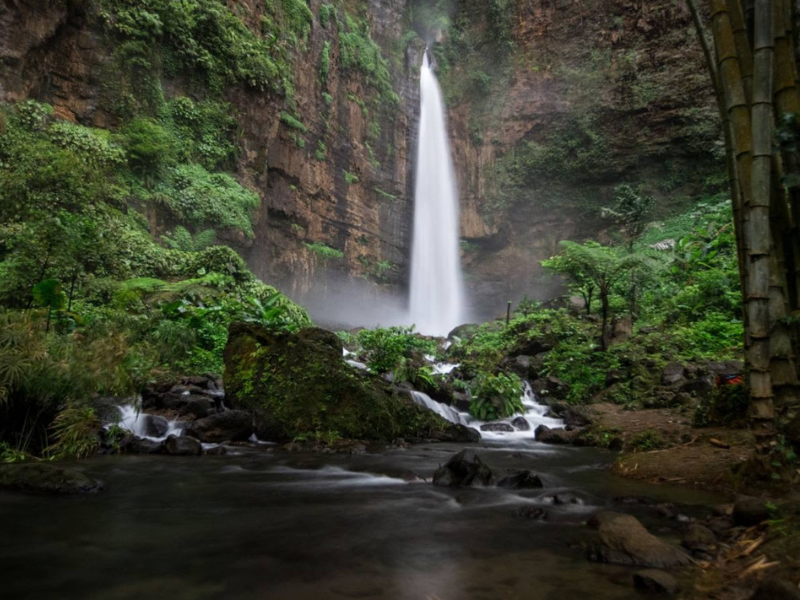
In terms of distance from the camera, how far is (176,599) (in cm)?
253

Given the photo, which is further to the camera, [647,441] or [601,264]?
[601,264]

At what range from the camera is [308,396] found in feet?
26.9

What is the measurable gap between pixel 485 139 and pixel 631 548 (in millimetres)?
35816

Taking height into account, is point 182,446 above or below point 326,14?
below

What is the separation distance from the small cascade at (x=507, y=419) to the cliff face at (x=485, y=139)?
14290mm

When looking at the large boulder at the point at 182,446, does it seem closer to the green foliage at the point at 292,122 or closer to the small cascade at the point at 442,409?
the small cascade at the point at 442,409

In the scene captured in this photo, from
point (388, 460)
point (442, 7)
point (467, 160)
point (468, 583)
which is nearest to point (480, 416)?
point (388, 460)

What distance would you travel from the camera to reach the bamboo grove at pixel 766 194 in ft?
12.4

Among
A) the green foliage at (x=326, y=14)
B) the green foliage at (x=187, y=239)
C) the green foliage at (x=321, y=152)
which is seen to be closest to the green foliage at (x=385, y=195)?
the green foliage at (x=321, y=152)

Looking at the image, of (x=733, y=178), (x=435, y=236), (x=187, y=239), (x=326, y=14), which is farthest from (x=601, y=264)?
(x=326, y=14)

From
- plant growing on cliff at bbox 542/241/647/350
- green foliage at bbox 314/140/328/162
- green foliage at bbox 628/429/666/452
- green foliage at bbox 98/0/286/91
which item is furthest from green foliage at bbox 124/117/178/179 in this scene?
green foliage at bbox 628/429/666/452

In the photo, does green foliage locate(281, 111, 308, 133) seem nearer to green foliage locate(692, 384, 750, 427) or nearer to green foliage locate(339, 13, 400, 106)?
green foliage locate(339, 13, 400, 106)

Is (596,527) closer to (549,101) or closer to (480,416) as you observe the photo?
(480,416)

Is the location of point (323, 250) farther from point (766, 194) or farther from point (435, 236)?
point (766, 194)
